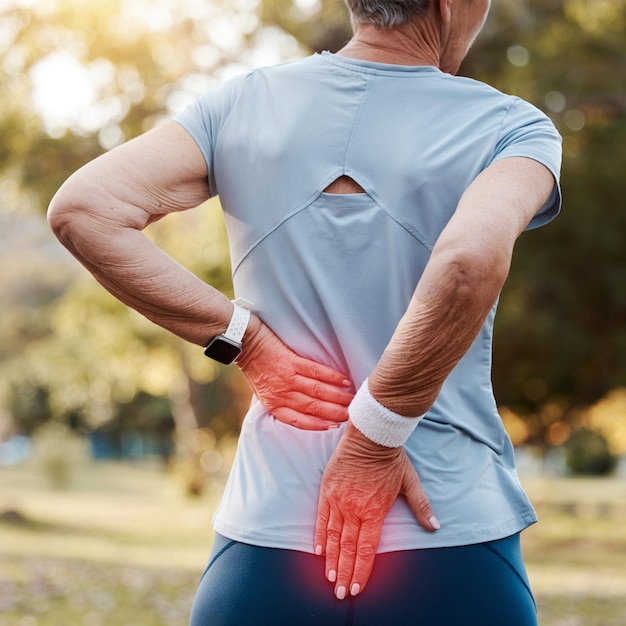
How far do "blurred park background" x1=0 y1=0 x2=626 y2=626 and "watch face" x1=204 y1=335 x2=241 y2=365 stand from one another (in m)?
6.12

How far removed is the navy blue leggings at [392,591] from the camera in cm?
128

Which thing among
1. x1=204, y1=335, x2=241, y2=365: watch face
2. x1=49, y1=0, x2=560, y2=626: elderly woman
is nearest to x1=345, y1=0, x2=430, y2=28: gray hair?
x1=49, y1=0, x2=560, y2=626: elderly woman

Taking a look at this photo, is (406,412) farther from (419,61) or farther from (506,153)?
(419,61)

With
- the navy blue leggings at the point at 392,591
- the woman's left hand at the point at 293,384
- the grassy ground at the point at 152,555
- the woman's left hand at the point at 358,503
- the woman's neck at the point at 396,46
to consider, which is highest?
the woman's neck at the point at 396,46

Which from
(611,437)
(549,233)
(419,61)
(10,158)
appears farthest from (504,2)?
(611,437)

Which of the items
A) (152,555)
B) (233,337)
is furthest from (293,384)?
(152,555)

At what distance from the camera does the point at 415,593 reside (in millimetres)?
1272

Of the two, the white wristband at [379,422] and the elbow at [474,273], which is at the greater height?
the elbow at [474,273]

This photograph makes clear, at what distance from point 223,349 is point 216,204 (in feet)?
41.8

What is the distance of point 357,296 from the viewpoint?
1350 millimetres

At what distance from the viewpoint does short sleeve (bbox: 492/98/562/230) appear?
1316 mm

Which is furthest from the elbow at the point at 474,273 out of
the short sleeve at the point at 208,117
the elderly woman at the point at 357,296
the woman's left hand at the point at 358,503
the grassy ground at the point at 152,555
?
the grassy ground at the point at 152,555

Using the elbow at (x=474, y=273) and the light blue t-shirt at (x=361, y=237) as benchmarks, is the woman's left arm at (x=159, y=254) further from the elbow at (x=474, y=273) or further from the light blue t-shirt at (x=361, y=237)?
the elbow at (x=474, y=273)

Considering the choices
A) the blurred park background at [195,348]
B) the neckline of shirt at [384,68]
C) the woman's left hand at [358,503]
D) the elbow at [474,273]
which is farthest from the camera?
the blurred park background at [195,348]
